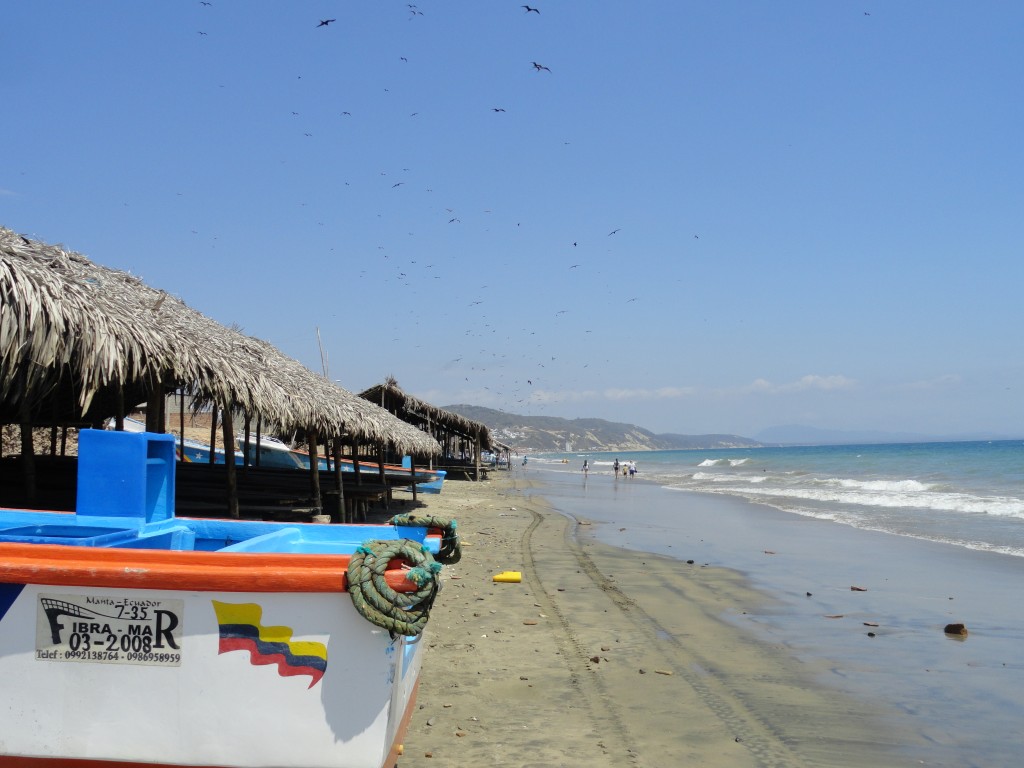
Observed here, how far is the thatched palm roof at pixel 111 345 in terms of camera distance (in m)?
5.79

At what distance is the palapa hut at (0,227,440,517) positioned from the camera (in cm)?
582

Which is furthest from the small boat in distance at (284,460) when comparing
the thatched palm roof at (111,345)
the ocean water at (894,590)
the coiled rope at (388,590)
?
the coiled rope at (388,590)

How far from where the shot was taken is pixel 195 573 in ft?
10.4

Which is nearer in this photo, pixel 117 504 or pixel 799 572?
pixel 117 504

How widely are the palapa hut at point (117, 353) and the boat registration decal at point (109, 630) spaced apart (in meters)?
2.61

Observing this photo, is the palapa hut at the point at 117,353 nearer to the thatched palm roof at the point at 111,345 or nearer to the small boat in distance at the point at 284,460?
the thatched palm roof at the point at 111,345

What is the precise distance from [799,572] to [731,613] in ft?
10.2

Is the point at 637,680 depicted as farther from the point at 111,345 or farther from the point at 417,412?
the point at 417,412

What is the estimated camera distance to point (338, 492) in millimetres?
13141

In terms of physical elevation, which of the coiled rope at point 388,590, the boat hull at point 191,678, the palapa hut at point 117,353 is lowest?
the boat hull at point 191,678

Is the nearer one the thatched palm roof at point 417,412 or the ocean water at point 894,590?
the ocean water at point 894,590

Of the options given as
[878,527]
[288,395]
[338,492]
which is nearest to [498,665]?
[288,395]

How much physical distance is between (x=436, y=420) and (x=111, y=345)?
2506 cm

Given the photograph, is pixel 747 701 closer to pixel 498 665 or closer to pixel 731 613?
pixel 498 665
